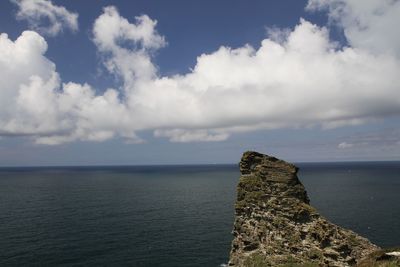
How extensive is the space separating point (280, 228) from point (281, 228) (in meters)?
0.14

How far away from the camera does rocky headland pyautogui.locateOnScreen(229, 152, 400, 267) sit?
5063 centimetres

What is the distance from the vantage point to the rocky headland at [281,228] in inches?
1993

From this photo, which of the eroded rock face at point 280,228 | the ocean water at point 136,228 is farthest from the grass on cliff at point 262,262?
the ocean water at point 136,228

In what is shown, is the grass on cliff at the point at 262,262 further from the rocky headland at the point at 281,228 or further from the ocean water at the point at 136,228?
the ocean water at the point at 136,228

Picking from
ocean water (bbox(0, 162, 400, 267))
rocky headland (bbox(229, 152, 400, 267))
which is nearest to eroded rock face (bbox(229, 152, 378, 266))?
rocky headland (bbox(229, 152, 400, 267))

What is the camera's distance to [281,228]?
5450cm

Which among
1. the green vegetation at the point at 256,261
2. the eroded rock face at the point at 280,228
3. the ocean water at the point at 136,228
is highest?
the eroded rock face at the point at 280,228

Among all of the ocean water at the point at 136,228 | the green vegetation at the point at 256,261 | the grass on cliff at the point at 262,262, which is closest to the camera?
the grass on cliff at the point at 262,262

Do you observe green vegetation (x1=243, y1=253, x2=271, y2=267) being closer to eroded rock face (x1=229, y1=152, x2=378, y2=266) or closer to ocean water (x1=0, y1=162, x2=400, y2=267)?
eroded rock face (x1=229, y1=152, x2=378, y2=266)

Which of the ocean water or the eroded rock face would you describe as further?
the ocean water

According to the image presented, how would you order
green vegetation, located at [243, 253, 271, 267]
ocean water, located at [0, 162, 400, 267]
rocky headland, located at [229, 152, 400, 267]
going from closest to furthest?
1. rocky headland, located at [229, 152, 400, 267]
2. green vegetation, located at [243, 253, 271, 267]
3. ocean water, located at [0, 162, 400, 267]

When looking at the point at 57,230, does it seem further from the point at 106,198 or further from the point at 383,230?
the point at 383,230

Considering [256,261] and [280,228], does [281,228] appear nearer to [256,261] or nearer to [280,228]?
[280,228]

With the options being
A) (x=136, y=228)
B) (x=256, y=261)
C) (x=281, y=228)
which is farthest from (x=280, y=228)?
(x=136, y=228)
